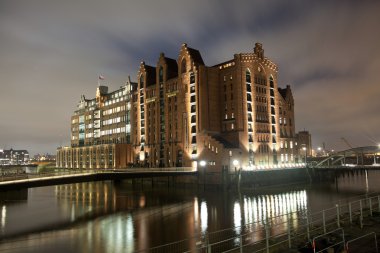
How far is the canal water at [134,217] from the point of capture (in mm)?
41022

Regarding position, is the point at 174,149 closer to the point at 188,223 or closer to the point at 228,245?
the point at 188,223

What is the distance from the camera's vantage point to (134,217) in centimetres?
5750

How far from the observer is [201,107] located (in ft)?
387

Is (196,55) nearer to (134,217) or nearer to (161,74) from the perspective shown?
(161,74)

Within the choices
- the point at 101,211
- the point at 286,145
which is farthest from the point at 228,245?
the point at 286,145

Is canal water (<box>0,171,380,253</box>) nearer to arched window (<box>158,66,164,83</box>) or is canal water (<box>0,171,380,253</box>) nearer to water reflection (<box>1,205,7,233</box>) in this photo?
water reflection (<box>1,205,7,233</box>)

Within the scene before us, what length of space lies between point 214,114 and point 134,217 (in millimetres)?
70374

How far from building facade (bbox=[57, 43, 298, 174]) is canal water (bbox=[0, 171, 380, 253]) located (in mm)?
26142

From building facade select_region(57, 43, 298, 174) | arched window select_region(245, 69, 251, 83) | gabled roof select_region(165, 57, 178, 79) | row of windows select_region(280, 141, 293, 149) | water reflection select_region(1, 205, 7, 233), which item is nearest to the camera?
water reflection select_region(1, 205, 7, 233)

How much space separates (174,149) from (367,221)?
9838 centimetres

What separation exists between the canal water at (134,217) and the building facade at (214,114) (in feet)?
85.8

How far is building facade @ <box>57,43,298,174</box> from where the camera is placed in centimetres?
11544

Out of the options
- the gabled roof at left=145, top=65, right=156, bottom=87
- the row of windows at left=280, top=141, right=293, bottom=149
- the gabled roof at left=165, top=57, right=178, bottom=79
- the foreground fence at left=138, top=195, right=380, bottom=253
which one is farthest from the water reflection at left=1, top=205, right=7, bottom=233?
the row of windows at left=280, top=141, right=293, bottom=149

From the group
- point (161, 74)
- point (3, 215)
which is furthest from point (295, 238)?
point (161, 74)
